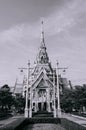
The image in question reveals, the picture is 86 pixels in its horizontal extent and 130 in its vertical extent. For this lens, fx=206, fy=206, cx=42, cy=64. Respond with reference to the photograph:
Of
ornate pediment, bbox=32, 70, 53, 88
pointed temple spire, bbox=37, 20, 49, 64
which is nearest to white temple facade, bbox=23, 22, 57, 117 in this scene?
ornate pediment, bbox=32, 70, 53, 88

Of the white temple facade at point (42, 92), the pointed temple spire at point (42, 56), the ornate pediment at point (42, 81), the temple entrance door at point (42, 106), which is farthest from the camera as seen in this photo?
the pointed temple spire at point (42, 56)

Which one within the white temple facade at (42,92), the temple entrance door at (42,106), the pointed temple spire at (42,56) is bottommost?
the temple entrance door at (42,106)

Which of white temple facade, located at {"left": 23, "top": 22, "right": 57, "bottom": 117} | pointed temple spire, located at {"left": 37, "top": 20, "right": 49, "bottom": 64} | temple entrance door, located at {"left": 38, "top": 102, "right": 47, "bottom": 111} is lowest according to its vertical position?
temple entrance door, located at {"left": 38, "top": 102, "right": 47, "bottom": 111}

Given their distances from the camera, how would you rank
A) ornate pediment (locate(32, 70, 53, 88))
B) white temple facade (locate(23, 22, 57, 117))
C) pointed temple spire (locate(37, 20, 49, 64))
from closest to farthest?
white temple facade (locate(23, 22, 57, 117)) → ornate pediment (locate(32, 70, 53, 88)) → pointed temple spire (locate(37, 20, 49, 64))

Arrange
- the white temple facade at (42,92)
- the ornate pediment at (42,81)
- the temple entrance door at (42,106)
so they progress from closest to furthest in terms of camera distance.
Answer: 1. the white temple facade at (42,92)
2. the temple entrance door at (42,106)
3. the ornate pediment at (42,81)

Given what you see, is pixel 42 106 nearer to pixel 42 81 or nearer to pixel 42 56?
pixel 42 81

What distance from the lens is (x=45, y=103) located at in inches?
3836

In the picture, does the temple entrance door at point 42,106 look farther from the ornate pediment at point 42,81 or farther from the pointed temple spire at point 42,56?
the pointed temple spire at point 42,56

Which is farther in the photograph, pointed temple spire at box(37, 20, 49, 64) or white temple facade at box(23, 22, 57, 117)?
pointed temple spire at box(37, 20, 49, 64)

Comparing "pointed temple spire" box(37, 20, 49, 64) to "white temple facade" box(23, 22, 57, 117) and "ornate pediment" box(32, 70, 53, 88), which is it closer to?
"white temple facade" box(23, 22, 57, 117)

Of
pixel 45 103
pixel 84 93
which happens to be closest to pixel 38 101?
pixel 45 103

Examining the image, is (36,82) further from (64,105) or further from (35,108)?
(64,105)

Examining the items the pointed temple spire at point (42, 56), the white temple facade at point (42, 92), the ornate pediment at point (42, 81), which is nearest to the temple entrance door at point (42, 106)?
the white temple facade at point (42, 92)

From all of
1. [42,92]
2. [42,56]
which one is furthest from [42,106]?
[42,56]
